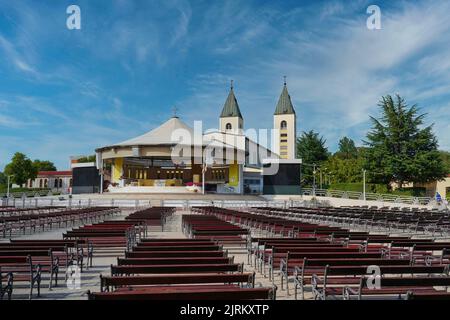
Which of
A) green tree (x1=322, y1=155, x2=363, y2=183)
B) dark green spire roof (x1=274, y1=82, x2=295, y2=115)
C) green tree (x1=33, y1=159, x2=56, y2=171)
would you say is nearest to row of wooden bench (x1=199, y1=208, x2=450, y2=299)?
green tree (x1=322, y1=155, x2=363, y2=183)

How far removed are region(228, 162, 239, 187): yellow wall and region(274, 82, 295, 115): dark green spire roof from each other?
1851 inches

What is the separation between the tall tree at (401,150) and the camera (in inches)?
1740

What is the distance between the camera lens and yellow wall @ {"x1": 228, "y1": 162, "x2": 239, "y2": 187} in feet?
160

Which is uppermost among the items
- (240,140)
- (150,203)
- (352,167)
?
(240,140)

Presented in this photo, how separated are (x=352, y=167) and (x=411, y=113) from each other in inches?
692

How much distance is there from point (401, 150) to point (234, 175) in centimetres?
2181

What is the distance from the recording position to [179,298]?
322cm

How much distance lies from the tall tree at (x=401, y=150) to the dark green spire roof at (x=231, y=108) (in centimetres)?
4799

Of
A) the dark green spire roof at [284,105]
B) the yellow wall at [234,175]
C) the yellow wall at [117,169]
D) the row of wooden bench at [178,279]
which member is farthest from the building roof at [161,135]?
the dark green spire roof at [284,105]

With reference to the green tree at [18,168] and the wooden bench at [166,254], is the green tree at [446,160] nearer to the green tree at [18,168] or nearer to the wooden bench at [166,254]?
the wooden bench at [166,254]
